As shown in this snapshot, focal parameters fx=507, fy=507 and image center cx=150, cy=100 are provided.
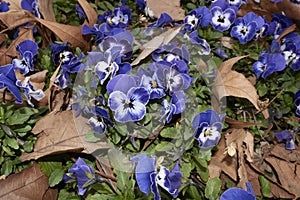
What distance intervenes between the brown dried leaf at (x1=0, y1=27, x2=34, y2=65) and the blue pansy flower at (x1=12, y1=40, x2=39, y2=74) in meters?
0.21

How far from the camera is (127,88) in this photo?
8.04 ft

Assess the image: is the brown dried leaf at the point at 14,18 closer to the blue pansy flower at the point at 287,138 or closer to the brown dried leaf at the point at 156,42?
the brown dried leaf at the point at 156,42

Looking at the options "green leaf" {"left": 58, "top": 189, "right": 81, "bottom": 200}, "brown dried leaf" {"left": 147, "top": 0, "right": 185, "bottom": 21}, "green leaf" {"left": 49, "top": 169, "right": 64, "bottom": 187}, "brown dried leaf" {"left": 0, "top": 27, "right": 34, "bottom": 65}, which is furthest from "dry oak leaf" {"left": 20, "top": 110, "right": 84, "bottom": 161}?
"brown dried leaf" {"left": 147, "top": 0, "right": 185, "bottom": 21}

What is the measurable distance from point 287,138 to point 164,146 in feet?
2.76

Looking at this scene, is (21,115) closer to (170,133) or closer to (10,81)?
(10,81)

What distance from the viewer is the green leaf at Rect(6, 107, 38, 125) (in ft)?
8.59

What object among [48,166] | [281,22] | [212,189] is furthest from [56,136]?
[281,22]

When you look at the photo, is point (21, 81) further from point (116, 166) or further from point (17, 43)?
point (116, 166)

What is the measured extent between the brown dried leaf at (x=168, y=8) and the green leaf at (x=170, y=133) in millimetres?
1021

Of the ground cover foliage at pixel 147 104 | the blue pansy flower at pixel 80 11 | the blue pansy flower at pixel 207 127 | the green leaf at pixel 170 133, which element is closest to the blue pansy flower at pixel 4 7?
the ground cover foliage at pixel 147 104

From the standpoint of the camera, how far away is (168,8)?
11.2 feet

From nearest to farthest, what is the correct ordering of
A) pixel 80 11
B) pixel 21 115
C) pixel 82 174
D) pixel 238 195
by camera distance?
pixel 238 195 < pixel 82 174 < pixel 21 115 < pixel 80 11

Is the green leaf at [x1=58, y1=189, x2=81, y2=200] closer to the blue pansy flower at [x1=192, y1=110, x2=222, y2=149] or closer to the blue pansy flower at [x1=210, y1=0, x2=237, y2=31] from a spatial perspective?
the blue pansy flower at [x1=192, y1=110, x2=222, y2=149]

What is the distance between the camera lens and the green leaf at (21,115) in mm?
2617
